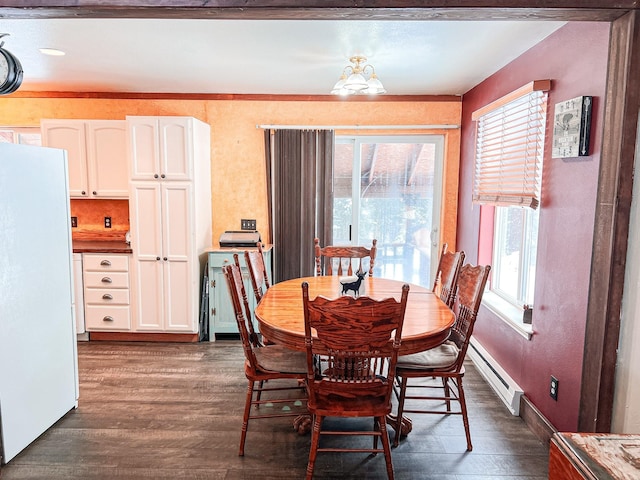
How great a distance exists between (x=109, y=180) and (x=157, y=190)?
0.60 m

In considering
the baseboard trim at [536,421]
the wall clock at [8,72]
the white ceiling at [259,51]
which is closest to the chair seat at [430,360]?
the baseboard trim at [536,421]

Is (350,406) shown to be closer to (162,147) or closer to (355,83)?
(355,83)

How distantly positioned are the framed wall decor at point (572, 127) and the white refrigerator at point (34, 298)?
287cm

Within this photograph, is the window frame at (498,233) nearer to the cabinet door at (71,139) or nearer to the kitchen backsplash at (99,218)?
the kitchen backsplash at (99,218)

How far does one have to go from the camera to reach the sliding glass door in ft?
14.3

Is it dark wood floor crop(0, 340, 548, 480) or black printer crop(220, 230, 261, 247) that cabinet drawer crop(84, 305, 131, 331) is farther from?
black printer crop(220, 230, 261, 247)

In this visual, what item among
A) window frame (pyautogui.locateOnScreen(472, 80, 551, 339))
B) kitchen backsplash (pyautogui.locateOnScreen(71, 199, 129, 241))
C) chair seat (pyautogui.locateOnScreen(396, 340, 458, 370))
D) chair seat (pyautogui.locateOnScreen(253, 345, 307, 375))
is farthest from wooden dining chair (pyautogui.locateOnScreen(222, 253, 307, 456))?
kitchen backsplash (pyautogui.locateOnScreen(71, 199, 129, 241))

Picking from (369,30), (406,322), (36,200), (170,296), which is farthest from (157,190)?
(406,322)

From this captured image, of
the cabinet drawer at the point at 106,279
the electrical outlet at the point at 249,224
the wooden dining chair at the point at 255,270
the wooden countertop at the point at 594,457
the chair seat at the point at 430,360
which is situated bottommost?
the chair seat at the point at 430,360

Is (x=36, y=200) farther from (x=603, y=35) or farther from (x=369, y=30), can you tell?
(x=603, y=35)

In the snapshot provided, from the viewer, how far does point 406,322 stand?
86.2 inches

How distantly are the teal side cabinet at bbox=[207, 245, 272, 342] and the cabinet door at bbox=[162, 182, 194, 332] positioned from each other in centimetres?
14

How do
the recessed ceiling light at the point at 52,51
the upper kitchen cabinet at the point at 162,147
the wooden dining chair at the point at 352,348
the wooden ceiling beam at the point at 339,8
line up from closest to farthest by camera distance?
the wooden ceiling beam at the point at 339,8, the wooden dining chair at the point at 352,348, the recessed ceiling light at the point at 52,51, the upper kitchen cabinet at the point at 162,147

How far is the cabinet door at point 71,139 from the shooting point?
3.98 m
